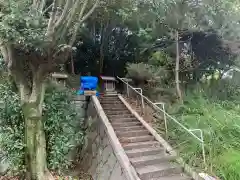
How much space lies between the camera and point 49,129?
5551 millimetres

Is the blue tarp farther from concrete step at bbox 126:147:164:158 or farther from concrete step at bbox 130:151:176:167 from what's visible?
concrete step at bbox 130:151:176:167

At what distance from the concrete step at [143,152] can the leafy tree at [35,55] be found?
1.99m

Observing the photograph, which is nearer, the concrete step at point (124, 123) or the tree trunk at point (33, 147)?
the tree trunk at point (33, 147)

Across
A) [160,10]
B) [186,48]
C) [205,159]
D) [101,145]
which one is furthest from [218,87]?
[101,145]

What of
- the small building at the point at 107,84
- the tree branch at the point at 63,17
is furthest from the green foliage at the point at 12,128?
the small building at the point at 107,84

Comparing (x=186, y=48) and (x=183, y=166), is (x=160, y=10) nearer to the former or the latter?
(x=186, y=48)

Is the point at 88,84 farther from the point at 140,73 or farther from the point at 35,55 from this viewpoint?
the point at 35,55

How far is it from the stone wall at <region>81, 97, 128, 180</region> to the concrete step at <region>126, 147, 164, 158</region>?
379 millimetres

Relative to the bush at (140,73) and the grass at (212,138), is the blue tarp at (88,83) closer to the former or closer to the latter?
the bush at (140,73)

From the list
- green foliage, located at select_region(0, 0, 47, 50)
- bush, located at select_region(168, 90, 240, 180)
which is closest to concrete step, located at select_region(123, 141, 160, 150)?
bush, located at select_region(168, 90, 240, 180)

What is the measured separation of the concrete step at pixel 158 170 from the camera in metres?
4.88

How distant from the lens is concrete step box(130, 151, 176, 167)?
5180 millimetres

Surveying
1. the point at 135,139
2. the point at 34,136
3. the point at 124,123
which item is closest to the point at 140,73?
the point at 124,123

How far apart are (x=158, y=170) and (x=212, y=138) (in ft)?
4.74
